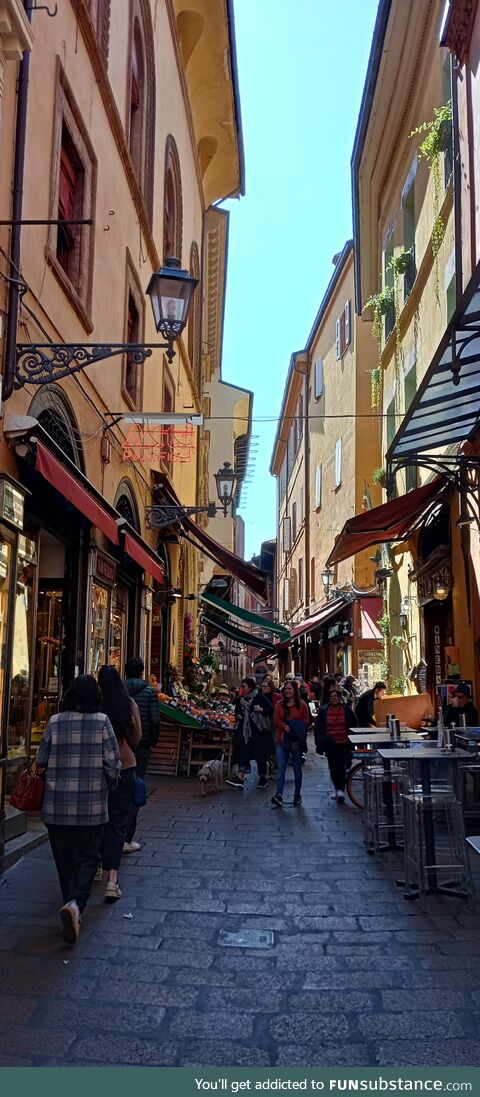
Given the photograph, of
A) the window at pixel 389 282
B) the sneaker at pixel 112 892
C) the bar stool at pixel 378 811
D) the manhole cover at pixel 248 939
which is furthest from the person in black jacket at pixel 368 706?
the window at pixel 389 282

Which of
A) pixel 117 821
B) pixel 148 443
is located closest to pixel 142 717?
pixel 117 821

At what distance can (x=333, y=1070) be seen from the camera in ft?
11.4

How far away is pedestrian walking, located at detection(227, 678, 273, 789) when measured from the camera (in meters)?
12.2

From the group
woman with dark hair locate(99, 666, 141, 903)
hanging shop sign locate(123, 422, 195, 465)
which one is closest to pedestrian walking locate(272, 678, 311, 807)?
hanging shop sign locate(123, 422, 195, 465)

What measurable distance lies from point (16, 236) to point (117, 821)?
4778 millimetres

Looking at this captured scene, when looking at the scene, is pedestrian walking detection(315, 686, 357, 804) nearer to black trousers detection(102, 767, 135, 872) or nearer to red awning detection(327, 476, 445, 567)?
red awning detection(327, 476, 445, 567)

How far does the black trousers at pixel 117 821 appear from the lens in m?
6.14

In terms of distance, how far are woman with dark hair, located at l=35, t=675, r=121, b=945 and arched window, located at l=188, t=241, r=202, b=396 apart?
1862 centimetres

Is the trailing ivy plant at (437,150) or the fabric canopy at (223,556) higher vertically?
the trailing ivy plant at (437,150)

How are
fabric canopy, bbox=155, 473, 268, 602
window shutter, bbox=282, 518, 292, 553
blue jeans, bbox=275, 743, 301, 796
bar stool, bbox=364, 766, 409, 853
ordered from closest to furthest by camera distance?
bar stool, bbox=364, 766, 409, 853, blue jeans, bbox=275, 743, 301, 796, fabric canopy, bbox=155, 473, 268, 602, window shutter, bbox=282, 518, 292, 553

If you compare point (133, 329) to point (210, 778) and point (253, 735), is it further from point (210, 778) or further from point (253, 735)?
point (210, 778)

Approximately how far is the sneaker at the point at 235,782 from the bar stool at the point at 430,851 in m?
5.72

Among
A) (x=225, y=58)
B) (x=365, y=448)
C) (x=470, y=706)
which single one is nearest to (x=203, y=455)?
(x=365, y=448)

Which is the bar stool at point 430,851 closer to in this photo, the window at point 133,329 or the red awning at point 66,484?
the red awning at point 66,484
